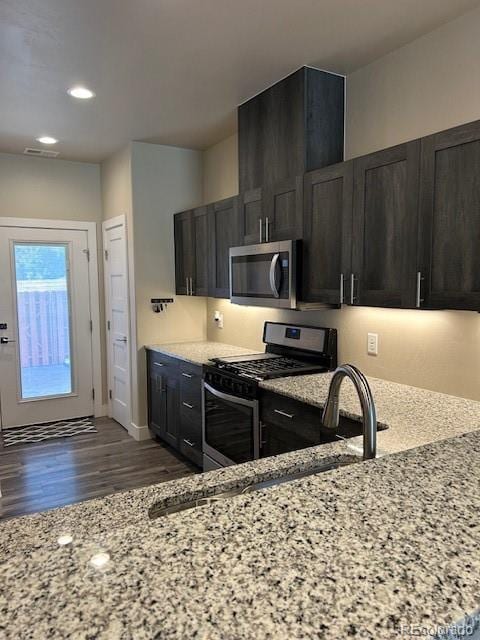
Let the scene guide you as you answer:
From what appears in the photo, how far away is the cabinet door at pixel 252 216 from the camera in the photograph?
3.15 meters

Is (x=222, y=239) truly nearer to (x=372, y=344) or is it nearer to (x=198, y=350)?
(x=198, y=350)

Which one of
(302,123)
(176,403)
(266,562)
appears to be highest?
(302,123)

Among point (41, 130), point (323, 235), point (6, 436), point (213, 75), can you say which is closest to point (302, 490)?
point (323, 235)

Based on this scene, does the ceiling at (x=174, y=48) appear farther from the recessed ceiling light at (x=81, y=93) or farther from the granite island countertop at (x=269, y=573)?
the granite island countertop at (x=269, y=573)

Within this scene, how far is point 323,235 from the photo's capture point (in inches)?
104

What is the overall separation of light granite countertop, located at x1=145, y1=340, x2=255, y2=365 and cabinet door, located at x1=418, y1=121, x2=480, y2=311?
1.83 metres

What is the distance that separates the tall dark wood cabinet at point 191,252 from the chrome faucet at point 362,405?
2726 millimetres

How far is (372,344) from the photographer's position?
275cm

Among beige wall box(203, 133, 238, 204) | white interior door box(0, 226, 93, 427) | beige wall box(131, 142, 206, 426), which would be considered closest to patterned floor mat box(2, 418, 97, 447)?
white interior door box(0, 226, 93, 427)

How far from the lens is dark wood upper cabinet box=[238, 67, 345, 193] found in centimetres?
282

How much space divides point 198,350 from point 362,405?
287 cm

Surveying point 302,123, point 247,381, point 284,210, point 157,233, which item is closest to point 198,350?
point 157,233

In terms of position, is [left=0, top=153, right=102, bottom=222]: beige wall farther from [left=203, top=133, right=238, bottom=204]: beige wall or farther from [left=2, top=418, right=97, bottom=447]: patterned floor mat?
[left=2, top=418, right=97, bottom=447]: patterned floor mat

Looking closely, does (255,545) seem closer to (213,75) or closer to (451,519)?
(451,519)
